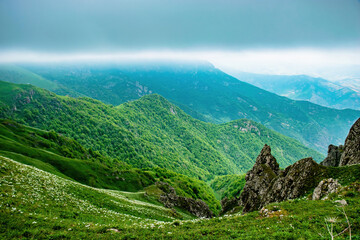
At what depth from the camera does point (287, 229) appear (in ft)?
49.0

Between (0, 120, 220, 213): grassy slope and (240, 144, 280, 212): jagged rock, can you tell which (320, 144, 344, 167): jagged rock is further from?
(0, 120, 220, 213): grassy slope

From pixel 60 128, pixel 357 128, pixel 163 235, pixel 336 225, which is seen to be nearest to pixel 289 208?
pixel 336 225

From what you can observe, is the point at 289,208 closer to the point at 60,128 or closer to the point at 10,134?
the point at 10,134

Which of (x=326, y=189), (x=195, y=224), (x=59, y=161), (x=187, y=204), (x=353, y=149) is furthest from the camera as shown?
(x=187, y=204)

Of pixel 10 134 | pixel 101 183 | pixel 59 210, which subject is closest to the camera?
pixel 59 210

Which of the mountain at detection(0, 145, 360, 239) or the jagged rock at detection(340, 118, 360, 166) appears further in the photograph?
the jagged rock at detection(340, 118, 360, 166)

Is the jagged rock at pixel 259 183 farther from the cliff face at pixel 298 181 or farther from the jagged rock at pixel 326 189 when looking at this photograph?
the jagged rock at pixel 326 189

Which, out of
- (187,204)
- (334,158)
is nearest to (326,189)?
(334,158)

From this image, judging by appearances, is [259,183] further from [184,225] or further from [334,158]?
[184,225]

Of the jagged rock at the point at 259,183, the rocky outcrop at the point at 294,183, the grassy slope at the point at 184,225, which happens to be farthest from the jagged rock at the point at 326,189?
the jagged rock at the point at 259,183

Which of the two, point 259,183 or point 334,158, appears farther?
point 334,158

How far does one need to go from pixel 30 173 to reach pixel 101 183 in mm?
42725

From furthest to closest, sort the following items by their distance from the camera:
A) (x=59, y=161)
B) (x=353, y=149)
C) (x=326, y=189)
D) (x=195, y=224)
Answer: (x=59, y=161) < (x=353, y=149) < (x=326, y=189) < (x=195, y=224)

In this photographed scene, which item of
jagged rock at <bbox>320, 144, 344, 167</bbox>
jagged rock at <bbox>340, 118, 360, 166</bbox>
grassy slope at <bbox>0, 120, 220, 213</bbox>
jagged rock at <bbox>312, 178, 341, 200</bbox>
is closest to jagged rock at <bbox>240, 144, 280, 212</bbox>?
jagged rock at <bbox>312, 178, 341, 200</bbox>
